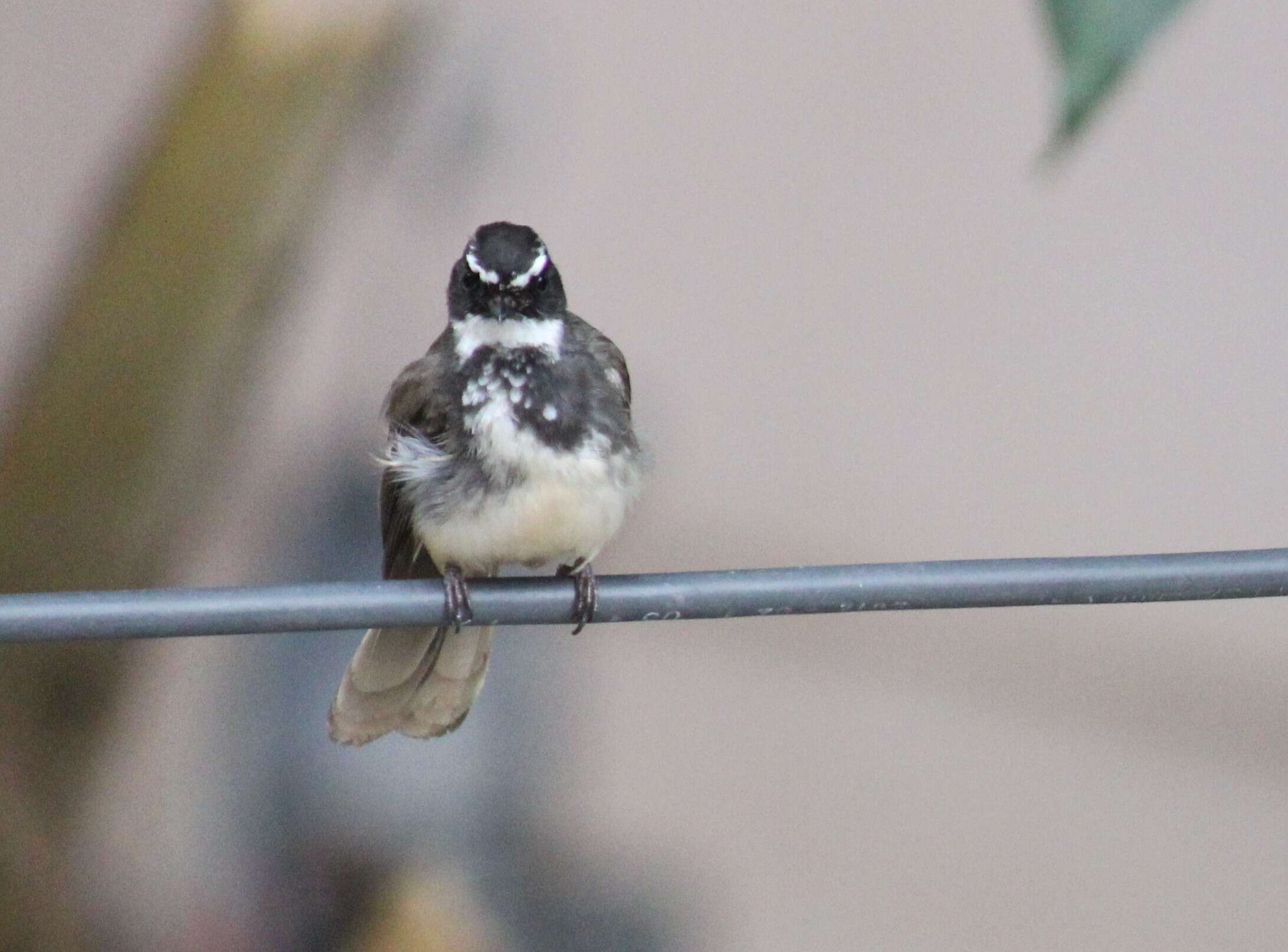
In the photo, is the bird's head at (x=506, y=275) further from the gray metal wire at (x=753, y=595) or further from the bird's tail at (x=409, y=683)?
the gray metal wire at (x=753, y=595)

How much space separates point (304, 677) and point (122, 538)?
0.39 meters

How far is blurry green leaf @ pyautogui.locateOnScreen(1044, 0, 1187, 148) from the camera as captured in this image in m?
0.48

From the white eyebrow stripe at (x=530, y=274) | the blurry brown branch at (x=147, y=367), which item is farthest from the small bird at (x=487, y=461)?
the blurry brown branch at (x=147, y=367)

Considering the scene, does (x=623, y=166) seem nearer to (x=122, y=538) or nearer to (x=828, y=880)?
(x=122, y=538)

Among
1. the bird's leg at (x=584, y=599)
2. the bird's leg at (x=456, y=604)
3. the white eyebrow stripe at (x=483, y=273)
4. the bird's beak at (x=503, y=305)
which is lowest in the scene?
the bird's leg at (x=456, y=604)

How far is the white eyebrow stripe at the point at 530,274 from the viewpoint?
1373 millimetres

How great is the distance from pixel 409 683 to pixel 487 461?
0.88 ft

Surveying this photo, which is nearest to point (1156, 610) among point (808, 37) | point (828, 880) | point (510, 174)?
point (828, 880)

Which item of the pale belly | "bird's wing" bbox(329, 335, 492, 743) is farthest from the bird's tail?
the pale belly

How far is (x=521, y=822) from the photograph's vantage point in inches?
88.0

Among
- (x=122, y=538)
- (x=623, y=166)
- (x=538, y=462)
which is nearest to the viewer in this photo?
(x=538, y=462)

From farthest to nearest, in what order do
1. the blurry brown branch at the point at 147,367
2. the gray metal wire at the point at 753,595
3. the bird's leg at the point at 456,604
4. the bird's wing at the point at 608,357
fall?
the blurry brown branch at the point at 147,367 → the bird's wing at the point at 608,357 → the bird's leg at the point at 456,604 → the gray metal wire at the point at 753,595

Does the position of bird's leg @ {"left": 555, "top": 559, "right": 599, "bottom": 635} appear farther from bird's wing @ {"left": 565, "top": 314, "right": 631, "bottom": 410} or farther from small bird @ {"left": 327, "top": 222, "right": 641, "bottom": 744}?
bird's wing @ {"left": 565, "top": 314, "right": 631, "bottom": 410}

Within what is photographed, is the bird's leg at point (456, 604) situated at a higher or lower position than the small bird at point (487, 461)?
lower
